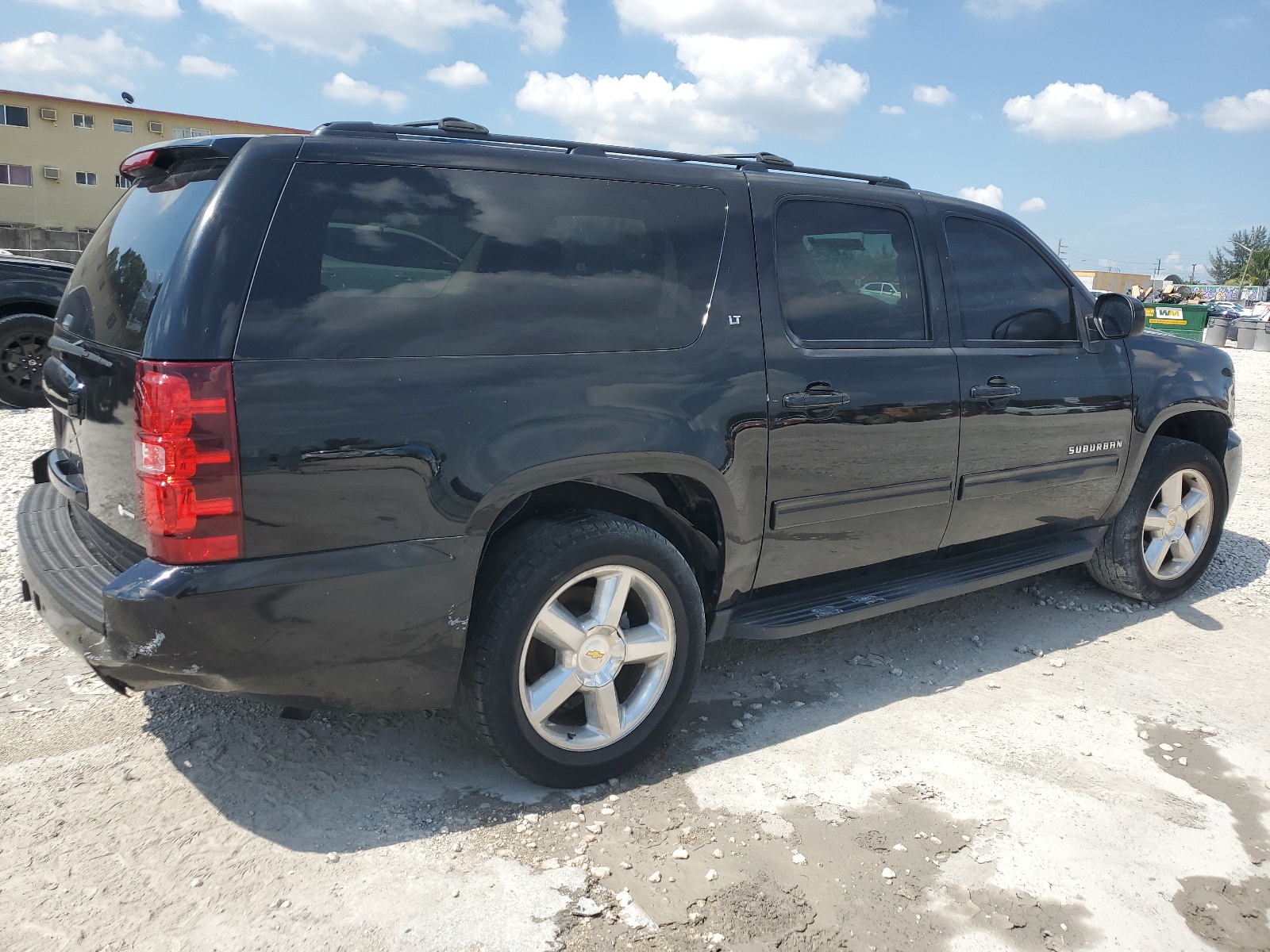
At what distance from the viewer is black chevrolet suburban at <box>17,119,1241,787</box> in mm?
2293

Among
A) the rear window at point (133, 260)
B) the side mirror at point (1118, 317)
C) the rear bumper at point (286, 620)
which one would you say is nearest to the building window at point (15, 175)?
the rear window at point (133, 260)

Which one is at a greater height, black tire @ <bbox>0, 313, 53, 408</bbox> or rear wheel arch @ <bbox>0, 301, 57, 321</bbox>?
rear wheel arch @ <bbox>0, 301, 57, 321</bbox>

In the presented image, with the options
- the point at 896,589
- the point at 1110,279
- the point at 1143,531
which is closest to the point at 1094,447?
the point at 1143,531

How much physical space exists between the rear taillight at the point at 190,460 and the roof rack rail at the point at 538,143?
780 mm

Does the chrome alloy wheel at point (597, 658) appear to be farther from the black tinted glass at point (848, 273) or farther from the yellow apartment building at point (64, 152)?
the yellow apartment building at point (64, 152)

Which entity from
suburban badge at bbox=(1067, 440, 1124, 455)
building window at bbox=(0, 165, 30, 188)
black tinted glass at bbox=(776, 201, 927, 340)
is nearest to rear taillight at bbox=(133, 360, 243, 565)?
black tinted glass at bbox=(776, 201, 927, 340)

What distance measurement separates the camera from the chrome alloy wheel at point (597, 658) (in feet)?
9.21

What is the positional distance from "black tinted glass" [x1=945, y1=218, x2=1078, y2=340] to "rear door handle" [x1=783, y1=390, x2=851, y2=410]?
0.85 m

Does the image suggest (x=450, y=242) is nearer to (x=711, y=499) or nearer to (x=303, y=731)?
(x=711, y=499)

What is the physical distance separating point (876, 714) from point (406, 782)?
5.66 feet

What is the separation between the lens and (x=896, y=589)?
368 cm

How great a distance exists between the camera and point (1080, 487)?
168 inches

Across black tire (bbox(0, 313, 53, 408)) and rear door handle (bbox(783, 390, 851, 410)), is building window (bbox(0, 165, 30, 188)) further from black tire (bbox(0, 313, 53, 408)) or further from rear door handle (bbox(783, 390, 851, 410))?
rear door handle (bbox(783, 390, 851, 410))

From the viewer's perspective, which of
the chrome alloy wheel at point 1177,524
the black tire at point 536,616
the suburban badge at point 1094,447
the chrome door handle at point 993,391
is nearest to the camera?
the black tire at point 536,616
